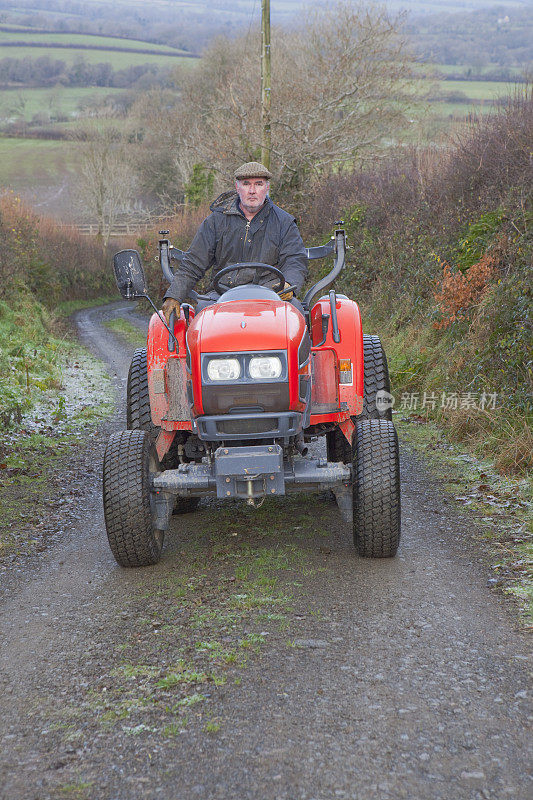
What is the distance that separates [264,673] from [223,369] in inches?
60.5

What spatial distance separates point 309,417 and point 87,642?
176 centimetres

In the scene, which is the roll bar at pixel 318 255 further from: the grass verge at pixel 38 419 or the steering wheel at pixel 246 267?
the grass verge at pixel 38 419

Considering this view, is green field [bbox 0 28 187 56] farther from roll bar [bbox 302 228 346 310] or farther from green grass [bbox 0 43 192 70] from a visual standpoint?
roll bar [bbox 302 228 346 310]

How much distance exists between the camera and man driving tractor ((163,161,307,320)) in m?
5.38

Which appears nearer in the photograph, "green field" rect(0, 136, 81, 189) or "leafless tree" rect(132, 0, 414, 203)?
"leafless tree" rect(132, 0, 414, 203)

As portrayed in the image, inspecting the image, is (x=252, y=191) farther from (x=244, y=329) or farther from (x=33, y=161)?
(x=33, y=161)

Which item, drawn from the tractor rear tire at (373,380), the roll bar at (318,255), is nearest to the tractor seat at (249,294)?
the roll bar at (318,255)

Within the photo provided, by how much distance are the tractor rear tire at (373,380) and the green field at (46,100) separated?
279 feet

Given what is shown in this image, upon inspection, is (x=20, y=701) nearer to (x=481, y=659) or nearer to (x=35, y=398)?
(x=481, y=659)

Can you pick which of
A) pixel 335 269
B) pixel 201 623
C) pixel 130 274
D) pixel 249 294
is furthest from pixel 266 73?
pixel 201 623

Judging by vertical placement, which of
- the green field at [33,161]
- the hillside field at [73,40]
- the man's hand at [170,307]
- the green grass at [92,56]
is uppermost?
the hillside field at [73,40]

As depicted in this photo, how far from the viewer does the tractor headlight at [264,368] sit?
13.6 feet

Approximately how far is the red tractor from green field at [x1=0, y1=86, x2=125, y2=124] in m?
85.6

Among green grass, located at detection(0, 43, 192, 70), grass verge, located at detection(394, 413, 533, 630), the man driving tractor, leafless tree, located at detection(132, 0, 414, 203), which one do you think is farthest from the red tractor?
green grass, located at detection(0, 43, 192, 70)
